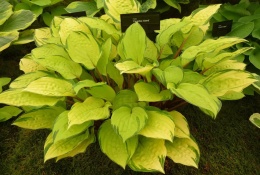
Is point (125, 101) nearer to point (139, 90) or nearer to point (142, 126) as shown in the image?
point (139, 90)

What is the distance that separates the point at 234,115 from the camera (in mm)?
1543

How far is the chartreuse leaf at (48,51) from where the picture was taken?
3.67 feet

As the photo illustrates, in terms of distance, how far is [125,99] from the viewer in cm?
108

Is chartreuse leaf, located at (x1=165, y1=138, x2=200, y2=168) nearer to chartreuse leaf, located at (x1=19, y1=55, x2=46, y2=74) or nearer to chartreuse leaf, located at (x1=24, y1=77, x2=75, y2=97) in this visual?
chartreuse leaf, located at (x1=24, y1=77, x2=75, y2=97)

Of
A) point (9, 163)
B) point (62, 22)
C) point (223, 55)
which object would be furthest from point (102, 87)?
point (9, 163)

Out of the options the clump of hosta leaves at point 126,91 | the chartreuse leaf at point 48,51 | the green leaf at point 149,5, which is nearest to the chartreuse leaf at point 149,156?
the clump of hosta leaves at point 126,91

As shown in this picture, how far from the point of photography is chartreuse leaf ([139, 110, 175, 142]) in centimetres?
91

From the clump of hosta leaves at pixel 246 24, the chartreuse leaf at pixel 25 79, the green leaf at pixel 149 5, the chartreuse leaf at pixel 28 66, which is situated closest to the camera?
the chartreuse leaf at pixel 25 79

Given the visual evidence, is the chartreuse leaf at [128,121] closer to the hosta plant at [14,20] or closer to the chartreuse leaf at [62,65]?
the chartreuse leaf at [62,65]

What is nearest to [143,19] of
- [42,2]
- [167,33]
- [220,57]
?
[167,33]

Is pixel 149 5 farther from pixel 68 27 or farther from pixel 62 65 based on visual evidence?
pixel 62 65

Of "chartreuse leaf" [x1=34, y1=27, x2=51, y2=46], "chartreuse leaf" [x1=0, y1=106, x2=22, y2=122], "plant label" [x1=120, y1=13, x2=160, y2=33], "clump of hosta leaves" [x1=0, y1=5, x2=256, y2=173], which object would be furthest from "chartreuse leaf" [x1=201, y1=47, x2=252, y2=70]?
"chartreuse leaf" [x1=0, y1=106, x2=22, y2=122]

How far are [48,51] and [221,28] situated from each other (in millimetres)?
871

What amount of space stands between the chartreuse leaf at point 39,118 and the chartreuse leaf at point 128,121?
0.32 meters
